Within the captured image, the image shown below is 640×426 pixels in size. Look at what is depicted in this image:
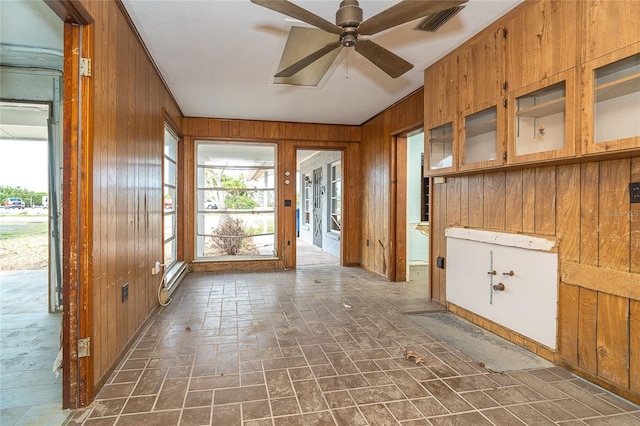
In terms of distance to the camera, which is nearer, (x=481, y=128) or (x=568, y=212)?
(x=568, y=212)

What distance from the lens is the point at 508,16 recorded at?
8.52 ft

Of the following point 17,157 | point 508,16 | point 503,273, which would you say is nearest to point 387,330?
point 503,273

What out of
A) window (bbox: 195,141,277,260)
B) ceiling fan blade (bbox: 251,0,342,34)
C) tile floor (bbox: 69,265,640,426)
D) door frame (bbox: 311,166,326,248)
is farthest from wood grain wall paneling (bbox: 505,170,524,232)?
door frame (bbox: 311,166,326,248)

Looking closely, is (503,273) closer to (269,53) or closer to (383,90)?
(383,90)

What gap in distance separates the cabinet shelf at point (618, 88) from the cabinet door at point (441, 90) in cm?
131

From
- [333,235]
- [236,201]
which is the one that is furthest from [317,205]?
[236,201]

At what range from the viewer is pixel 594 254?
85.0 inches

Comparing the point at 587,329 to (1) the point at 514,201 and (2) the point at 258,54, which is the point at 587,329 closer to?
(1) the point at 514,201

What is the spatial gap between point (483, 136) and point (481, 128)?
76 millimetres

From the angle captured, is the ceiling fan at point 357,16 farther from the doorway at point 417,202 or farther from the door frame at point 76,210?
the doorway at point 417,202

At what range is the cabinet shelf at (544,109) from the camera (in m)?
2.22

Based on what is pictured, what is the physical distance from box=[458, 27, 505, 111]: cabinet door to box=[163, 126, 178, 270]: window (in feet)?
12.5

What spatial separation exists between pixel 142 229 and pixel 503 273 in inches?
126

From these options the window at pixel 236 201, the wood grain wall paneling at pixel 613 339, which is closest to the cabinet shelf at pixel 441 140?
the wood grain wall paneling at pixel 613 339
